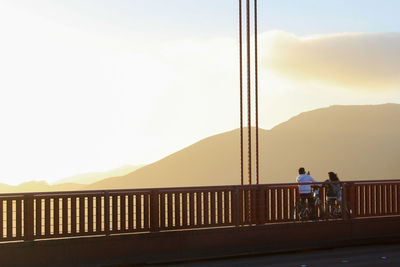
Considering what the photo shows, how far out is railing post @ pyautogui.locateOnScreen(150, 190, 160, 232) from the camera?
15047mm

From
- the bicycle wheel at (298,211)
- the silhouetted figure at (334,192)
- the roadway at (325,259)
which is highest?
the silhouetted figure at (334,192)

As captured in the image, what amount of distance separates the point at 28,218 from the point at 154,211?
2.70 m

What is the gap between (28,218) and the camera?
532 inches

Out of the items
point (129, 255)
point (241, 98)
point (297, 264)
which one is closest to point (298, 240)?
point (297, 264)

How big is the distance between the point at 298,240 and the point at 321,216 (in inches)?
80.8

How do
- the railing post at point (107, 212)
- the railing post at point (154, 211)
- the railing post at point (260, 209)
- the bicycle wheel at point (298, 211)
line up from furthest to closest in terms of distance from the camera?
the bicycle wheel at point (298, 211)
the railing post at point (260, 209)
the railing post at point (154, 211)
the railing post at point (107, 212)

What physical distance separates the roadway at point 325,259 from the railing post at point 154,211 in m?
1.04

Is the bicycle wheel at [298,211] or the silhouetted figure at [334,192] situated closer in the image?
the bicycle wheel at [298,211]

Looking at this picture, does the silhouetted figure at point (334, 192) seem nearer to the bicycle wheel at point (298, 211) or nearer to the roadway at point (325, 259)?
the bicycle wheel at point (298, 211)

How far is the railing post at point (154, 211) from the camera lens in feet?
49.4

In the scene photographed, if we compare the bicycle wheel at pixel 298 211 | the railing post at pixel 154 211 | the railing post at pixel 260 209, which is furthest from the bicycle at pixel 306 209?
the railing post at pixel 154 211

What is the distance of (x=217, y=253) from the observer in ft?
50.9

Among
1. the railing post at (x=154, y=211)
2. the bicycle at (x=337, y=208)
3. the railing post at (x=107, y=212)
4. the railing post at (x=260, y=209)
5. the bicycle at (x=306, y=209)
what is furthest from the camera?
the bicycle at (x=337, y=208)

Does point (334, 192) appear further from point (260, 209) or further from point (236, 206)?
point (236, 206)
